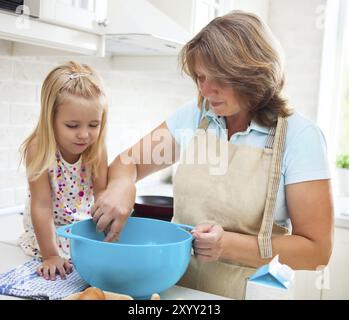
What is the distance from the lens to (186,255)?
981 millimetres

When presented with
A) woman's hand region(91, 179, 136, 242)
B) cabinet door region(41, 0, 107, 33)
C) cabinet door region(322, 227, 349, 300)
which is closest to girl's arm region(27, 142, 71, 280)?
woman's hand region(91, 179, 136, 242)

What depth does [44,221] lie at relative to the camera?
1229 millimetres

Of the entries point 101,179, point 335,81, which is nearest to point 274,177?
point 101,179

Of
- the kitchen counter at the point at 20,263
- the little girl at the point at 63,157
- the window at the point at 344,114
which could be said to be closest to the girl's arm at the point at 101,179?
the little girl at the point at 63,157

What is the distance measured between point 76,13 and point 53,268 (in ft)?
2.24

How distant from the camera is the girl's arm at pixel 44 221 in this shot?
1130 mm

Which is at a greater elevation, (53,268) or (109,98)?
(109,98)

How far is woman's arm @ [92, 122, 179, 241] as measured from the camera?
1074 millimetres

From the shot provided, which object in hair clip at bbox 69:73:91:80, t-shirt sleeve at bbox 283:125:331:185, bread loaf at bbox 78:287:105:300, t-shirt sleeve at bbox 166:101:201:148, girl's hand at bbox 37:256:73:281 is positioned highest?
hair clip at bbox 69:73:91:80

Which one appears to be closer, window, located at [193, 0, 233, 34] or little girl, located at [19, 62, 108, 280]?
little girl, located at [19, 62, 108, 280]

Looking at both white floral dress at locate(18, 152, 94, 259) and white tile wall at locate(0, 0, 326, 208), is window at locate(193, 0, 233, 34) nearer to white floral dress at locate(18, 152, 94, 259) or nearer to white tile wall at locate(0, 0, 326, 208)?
white tile wall at locate(0, 0, 326, 208)

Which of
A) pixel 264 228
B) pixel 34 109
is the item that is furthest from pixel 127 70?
pixel 264 228

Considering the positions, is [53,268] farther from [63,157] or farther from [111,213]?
[63,157]

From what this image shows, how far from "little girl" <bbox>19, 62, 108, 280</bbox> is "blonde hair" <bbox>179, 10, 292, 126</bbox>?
0.33 meters
